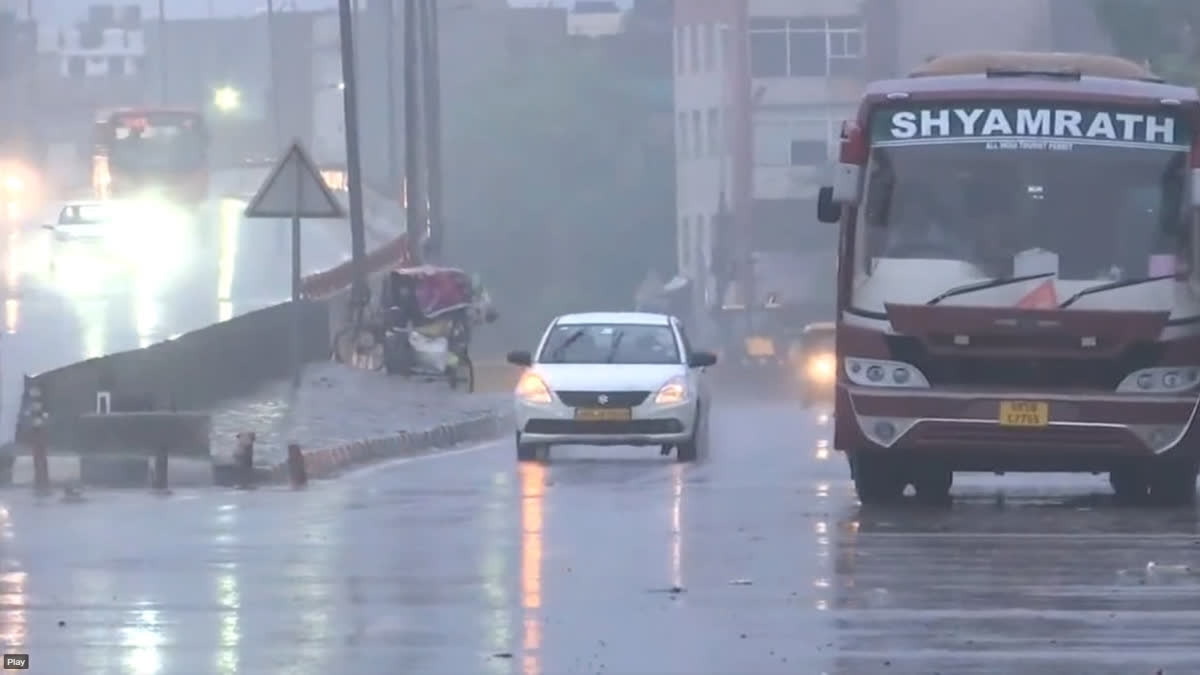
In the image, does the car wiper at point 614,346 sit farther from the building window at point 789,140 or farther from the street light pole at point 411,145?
the building window at point 789,140

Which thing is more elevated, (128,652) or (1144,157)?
(1144,157)

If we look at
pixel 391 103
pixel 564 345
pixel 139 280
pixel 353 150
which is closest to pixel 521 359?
pixel 564 345

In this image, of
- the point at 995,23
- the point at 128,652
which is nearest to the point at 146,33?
the point at 995,23

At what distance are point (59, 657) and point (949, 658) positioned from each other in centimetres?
338

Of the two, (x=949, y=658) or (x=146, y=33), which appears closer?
(x=949, y=658)

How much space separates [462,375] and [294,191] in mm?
13743


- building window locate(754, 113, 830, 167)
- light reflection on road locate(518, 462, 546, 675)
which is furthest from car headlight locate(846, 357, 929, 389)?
building window locate(754, 113, 830, 167)

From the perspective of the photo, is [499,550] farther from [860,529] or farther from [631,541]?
[860,529]

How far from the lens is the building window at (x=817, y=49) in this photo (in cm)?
8962

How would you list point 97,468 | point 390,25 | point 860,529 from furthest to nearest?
point 390,25
point 97,468
point 860,529

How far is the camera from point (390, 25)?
7181 cm

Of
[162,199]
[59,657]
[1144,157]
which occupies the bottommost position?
[162,199]

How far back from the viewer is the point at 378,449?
25.9 metres

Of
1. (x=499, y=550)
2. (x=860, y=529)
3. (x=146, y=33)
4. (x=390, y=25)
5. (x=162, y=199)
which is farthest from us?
(x=146, y=33)
